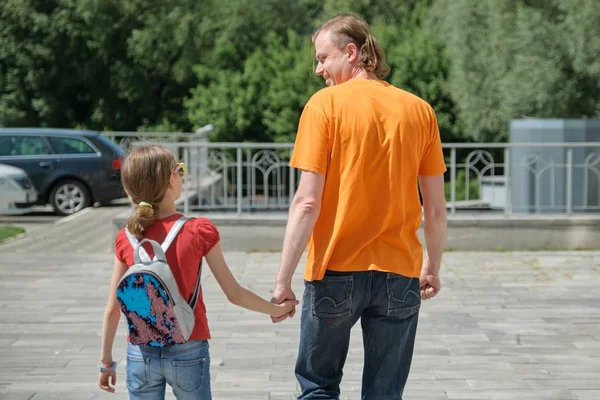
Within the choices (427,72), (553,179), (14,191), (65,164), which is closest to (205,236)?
(553,179)

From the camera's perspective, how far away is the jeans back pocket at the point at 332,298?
3414 millimetres

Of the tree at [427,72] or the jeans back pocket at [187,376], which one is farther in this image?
the tree at [427,72]

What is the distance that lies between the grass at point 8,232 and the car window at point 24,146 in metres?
3.69

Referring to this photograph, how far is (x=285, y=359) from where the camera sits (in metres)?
6.42

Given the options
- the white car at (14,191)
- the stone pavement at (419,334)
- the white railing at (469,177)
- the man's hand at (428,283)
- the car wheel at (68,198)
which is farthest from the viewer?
the car wheel at (68,198)

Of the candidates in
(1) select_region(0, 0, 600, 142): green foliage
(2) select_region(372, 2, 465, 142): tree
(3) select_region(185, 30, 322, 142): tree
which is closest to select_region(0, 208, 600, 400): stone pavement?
(1) select_region(0, 0, 600, 142): green foliage

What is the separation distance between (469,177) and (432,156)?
10199mm

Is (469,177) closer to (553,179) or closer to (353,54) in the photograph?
(553,179)

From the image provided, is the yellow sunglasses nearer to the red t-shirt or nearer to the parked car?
the red t-shirt

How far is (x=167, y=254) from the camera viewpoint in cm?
331

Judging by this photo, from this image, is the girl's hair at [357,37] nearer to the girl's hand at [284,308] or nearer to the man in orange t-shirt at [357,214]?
the man in orange t-shirt at [357,214]

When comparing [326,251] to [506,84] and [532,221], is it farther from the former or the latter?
[506,84]

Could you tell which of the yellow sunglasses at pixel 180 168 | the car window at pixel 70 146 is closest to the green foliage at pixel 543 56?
the car window at pixel 70 146

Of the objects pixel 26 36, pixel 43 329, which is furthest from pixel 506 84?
pixel 26 36
